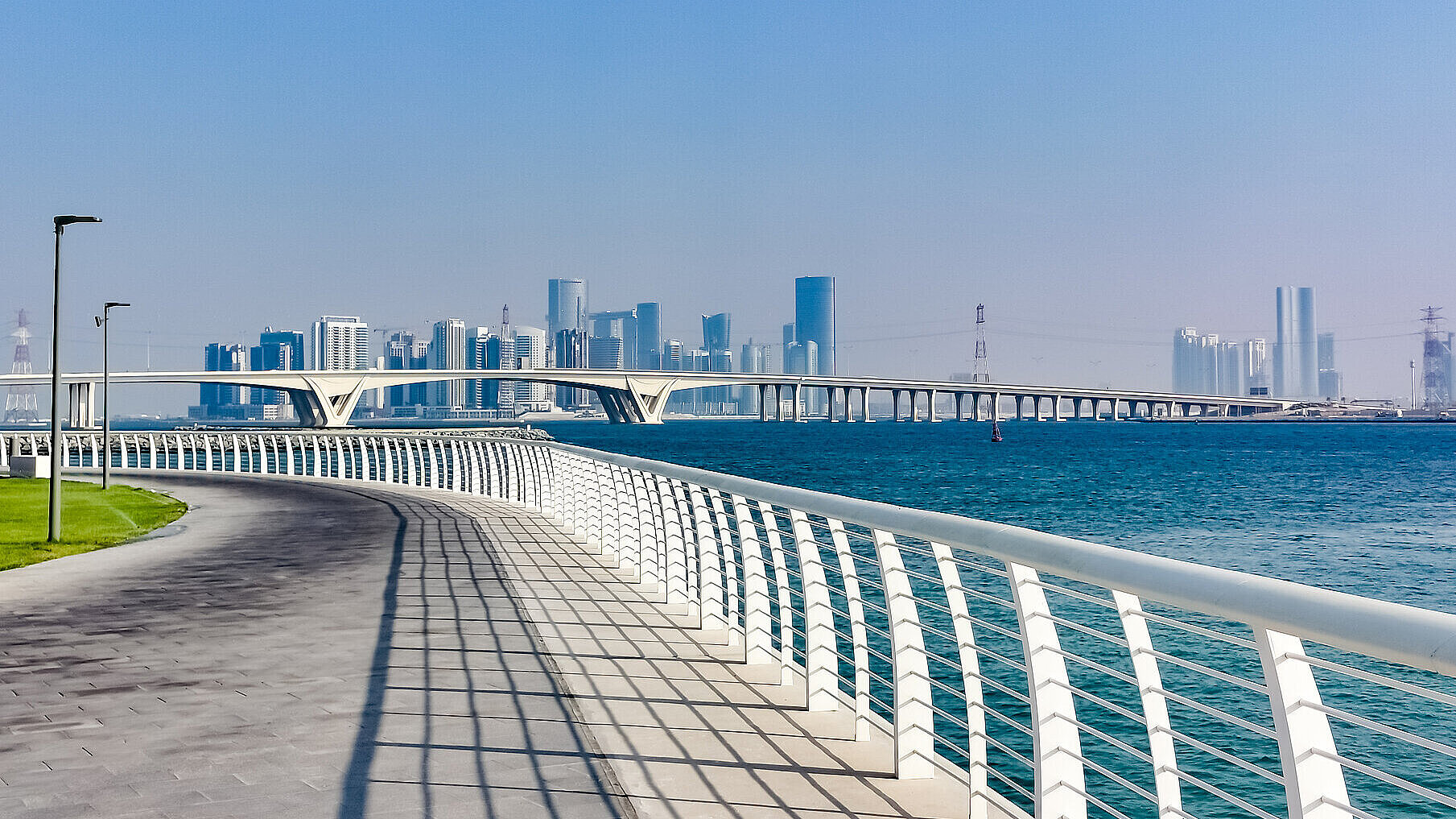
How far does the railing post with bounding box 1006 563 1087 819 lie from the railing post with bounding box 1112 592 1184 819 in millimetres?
383

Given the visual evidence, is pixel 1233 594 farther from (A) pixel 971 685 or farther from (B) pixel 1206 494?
(B) pixel 1206 494

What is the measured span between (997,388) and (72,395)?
111 m

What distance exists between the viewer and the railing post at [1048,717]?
394 cm

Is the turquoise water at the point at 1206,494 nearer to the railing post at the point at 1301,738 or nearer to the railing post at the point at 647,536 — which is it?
the railing post at the point at 647,536

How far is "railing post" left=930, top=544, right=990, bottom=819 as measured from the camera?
4555 millimetres

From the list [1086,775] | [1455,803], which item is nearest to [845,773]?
[1455,803]

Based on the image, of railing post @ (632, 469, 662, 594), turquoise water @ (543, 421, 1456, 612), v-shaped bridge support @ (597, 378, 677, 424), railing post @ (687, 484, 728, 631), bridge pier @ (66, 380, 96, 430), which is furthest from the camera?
v-shaped bridge support @ (597, 378, 677, 424)

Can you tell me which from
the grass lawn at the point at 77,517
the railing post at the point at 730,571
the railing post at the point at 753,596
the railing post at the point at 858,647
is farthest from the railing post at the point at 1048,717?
the grass lawn at the point at 77,517

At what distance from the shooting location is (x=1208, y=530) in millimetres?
37562

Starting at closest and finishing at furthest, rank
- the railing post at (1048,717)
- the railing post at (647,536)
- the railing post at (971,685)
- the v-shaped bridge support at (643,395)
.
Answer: the railing post at (1048,717)
the railing post at (971,685)
the railing post at (647,536)
the v-shaped bridge support at (643,395)

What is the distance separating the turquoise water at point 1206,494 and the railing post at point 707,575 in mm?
18375

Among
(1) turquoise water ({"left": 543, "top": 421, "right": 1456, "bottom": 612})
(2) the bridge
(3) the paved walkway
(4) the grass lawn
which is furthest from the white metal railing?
(2) the bridge

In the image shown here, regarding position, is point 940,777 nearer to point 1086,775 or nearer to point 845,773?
point 845,773

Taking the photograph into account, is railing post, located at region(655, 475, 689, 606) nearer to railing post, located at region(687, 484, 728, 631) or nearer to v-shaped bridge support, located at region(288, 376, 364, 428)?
railing post, located at region(687, 484, 728, 631)
